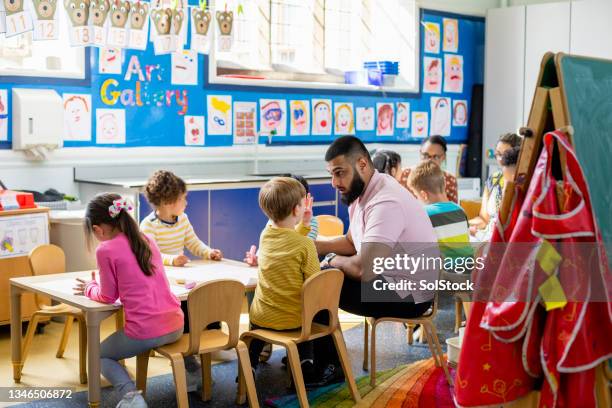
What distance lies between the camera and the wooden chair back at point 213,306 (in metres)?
3.10

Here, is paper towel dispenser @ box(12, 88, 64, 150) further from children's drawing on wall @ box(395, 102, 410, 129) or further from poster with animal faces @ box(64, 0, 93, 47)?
children's drawing on wall @ box(395, 102, 410, 129)

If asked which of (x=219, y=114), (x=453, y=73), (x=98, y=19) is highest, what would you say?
(x=98, y=19)

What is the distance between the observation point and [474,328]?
2.24m

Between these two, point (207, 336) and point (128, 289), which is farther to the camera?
point (207, 336)

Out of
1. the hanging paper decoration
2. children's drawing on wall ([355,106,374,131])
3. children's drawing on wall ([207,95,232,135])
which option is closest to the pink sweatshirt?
the hanging paper decoration

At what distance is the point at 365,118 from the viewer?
757cm

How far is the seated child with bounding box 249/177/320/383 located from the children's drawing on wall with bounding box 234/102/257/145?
3148 mm

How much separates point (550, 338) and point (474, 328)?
210mm

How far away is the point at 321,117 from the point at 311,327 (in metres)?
3.92

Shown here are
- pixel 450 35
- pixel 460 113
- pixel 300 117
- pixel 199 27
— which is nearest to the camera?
pixel 199 27

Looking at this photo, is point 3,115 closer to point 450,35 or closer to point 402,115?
point 402,115

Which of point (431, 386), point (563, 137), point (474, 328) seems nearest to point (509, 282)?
point (474, 328)

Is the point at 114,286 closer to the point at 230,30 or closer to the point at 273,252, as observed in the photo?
the point at 273,252

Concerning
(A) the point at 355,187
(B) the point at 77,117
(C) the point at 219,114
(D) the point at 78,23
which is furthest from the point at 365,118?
(A) the point at 355,187
